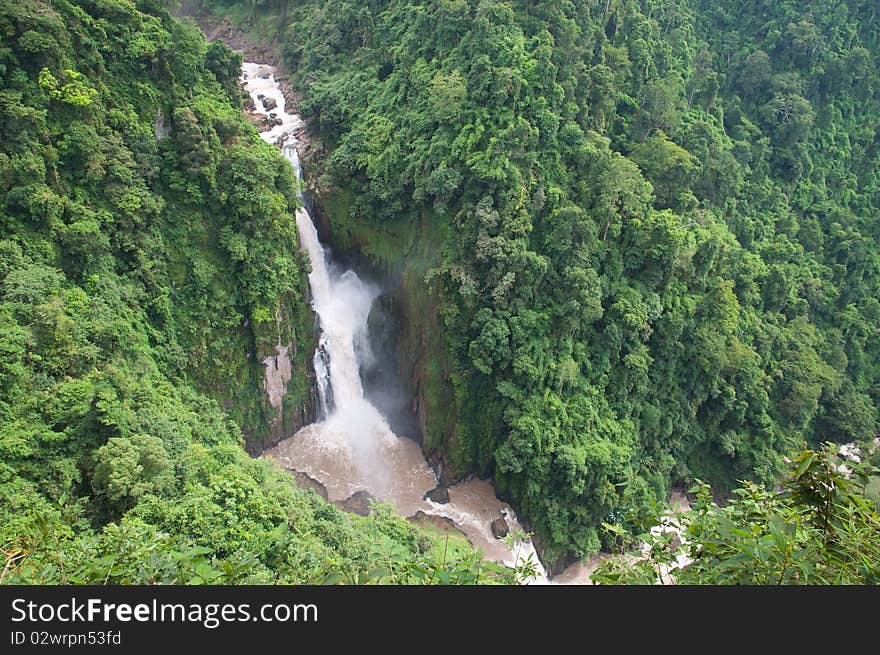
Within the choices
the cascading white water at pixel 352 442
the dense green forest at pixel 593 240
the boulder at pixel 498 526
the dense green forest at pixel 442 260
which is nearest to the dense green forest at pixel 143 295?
the dense green forest at pixel 442 260

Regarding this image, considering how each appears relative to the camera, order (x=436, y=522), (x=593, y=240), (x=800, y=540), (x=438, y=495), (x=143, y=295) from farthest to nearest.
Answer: (x=438, y=495) < (x=593, y=240) < (x=436, y=522) < (x=143, y=295) < (x=800, y=540)

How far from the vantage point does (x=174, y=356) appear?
16500 millimetres

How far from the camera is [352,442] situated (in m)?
21.4

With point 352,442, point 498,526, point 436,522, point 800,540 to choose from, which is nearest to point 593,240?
point 498,526

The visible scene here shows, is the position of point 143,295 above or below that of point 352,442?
above

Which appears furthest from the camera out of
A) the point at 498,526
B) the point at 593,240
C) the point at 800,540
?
the point at 593,240

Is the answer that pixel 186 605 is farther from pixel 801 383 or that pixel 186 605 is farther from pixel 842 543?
pixel 801 383

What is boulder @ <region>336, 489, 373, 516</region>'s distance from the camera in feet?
61.4

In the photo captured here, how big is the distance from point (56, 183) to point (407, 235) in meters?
11.2

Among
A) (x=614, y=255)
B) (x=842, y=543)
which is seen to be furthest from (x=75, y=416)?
(x=614, y=255)

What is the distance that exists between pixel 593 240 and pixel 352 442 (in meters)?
11.8

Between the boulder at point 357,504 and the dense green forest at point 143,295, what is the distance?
3045 millimetres

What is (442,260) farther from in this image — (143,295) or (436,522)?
(143,295)

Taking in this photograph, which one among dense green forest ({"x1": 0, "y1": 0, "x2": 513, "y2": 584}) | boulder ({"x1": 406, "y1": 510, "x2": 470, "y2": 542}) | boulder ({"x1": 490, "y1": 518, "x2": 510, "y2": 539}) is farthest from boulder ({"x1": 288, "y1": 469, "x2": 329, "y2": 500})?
boulder ({"x1": 490, "y1": 518, "x2": 510, "y2": 539})
